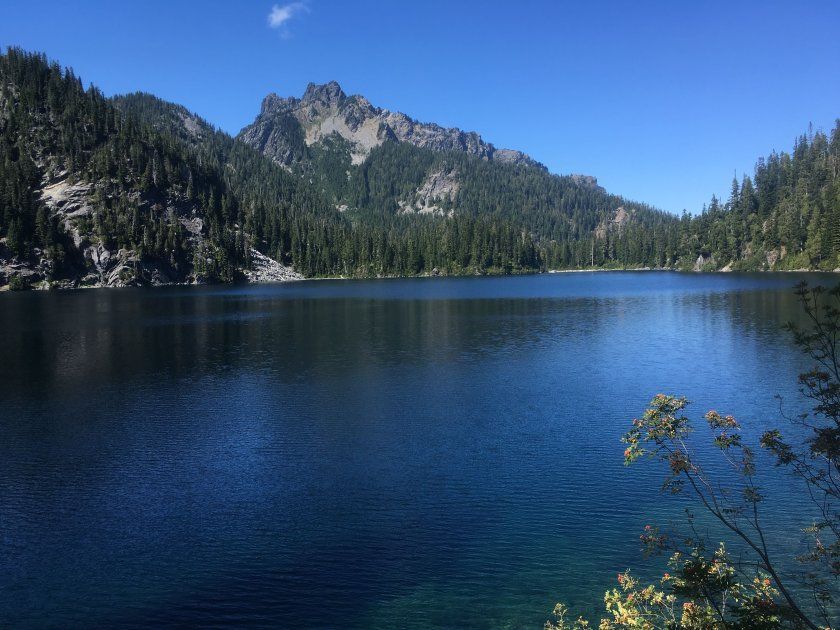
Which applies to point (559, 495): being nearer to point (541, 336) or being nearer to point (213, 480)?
point (213, 480)

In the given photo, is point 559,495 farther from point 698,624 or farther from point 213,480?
point 213,480

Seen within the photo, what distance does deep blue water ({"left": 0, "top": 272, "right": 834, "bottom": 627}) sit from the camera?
19.0m

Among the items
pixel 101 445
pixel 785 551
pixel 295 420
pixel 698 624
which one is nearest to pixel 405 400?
pixel 295 420

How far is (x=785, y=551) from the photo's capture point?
2059cm

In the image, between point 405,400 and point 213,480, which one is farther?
point 405,400

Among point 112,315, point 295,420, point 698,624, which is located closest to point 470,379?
point 295,420

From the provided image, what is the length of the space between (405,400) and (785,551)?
27874 mm

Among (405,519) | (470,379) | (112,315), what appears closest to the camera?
(405,519)

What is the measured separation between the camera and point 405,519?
24047 millimetres

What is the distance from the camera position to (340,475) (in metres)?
29.1

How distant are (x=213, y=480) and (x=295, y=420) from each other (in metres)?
10.6

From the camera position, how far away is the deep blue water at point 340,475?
62.5ft

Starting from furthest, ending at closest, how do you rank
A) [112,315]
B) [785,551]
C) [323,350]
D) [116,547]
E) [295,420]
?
[112,315] → [323,350] → [295,420] → [116,547] → [785,551]

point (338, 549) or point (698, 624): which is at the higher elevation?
point (698, 624)
